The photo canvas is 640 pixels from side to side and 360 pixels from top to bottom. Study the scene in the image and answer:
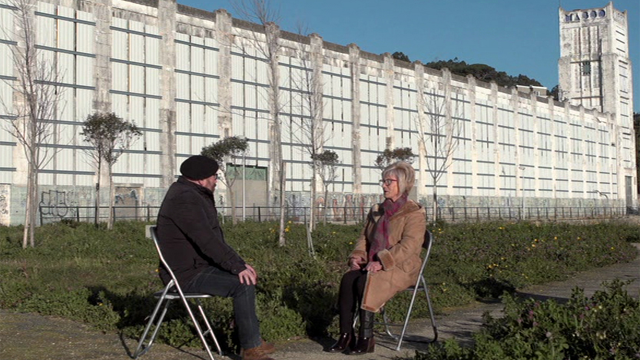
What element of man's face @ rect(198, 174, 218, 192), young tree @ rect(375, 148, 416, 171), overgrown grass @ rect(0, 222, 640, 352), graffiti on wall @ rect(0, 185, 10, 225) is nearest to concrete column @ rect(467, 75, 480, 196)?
young tree @ rect(375, 148, 416, 171)

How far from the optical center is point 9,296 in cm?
938

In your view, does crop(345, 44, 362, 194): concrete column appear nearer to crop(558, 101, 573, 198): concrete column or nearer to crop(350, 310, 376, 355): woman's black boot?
crop(558, 101, 573, 198): concrete column

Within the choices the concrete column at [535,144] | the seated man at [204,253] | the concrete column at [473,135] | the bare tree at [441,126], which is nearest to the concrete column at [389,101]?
the bare tree at [441,126]

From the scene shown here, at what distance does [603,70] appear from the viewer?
7094 cm

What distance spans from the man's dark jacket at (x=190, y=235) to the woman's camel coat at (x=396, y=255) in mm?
1134

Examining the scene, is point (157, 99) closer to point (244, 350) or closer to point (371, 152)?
point (371, 152)

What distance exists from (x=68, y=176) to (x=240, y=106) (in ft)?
30.5

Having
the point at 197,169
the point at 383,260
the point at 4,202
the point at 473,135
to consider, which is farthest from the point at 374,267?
the point at 473,135

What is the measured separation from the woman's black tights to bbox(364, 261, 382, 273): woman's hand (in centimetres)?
8

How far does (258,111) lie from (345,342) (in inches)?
1251

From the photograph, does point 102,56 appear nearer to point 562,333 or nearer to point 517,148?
point 562,333

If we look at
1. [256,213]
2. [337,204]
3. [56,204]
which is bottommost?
[256,213]

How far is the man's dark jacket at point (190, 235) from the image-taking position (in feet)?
18.5

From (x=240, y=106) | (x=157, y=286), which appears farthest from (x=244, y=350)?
(x=240, y=106)
